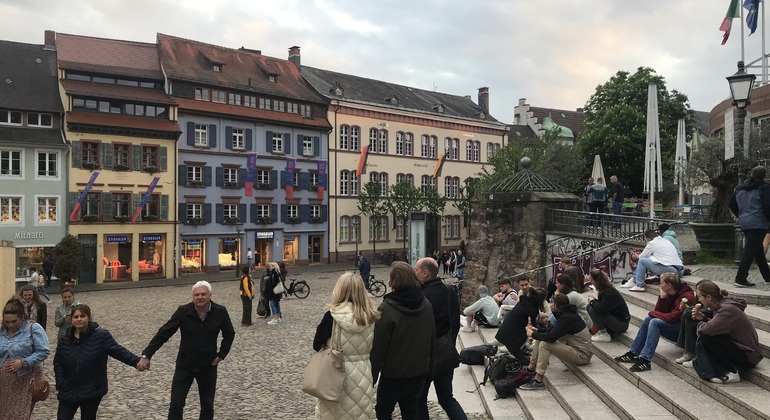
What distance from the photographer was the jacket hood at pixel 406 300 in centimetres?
517

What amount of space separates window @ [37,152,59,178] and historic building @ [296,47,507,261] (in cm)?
1751

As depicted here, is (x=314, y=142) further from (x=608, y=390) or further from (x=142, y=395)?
(x=608, y=390)

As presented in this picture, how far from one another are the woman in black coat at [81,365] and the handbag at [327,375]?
210cm

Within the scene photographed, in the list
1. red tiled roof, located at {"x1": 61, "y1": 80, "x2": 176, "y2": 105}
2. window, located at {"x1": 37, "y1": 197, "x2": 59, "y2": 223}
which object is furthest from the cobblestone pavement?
red tiled roof, located at {"x1": 61, "y1": 80, "x2": 176, "y2": 105}

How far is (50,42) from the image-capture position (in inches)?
1443

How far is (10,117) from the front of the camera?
30.8 meters

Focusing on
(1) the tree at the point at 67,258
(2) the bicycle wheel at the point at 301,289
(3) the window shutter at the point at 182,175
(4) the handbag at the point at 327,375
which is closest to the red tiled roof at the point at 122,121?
(3) the window shutter at the point at 182,175

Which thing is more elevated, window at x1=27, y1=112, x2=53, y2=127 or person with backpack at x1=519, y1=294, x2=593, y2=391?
window at x1=27, y1=112, x2=53, y2=127

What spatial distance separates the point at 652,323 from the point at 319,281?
80.7 feet

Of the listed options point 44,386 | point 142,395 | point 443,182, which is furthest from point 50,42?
point 44,386

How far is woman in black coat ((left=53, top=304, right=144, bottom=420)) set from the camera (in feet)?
18.9

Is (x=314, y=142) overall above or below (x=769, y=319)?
above

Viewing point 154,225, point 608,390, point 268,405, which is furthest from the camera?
point 154,225

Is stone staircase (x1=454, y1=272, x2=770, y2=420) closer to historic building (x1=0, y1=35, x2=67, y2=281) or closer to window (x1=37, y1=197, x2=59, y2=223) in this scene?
historic building (x1=0, y1=35, x2=67, y2=281)
